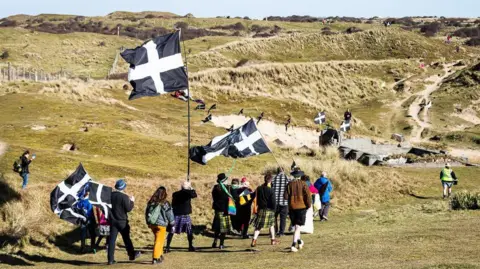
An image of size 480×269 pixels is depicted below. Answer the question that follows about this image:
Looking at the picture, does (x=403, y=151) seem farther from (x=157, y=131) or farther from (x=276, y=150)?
(x=157, y=131)

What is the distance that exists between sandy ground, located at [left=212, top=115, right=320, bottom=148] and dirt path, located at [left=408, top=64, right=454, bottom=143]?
29.9 feet

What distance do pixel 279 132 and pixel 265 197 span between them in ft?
122

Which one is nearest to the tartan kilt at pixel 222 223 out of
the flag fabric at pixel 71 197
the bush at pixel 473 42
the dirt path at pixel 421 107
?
the flag fabric at pixel 71 197

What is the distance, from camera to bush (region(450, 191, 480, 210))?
22359 millimetres

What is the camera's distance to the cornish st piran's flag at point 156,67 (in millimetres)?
19984

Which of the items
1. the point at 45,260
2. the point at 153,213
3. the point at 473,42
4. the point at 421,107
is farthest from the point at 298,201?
the point at 473,42

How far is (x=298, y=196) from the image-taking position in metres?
16.5

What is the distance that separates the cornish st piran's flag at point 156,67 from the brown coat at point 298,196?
572 centimetres

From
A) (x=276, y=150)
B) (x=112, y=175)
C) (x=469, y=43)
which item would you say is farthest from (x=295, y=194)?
(x=469, y=43)

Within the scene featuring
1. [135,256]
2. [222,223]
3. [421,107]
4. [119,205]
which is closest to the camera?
[119,205]

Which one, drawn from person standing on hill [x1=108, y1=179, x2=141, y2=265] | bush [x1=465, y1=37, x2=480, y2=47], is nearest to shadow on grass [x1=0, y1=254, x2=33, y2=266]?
person standing on hill [x1=108, y1=179, x2=141, y2=265]

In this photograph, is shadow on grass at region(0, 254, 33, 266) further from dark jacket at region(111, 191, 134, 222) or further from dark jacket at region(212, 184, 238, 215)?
dark jacket at region(212, 184, 238, 215)

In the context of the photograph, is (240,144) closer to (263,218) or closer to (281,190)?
(281,190)

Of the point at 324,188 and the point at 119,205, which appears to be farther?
the point at 324,188
